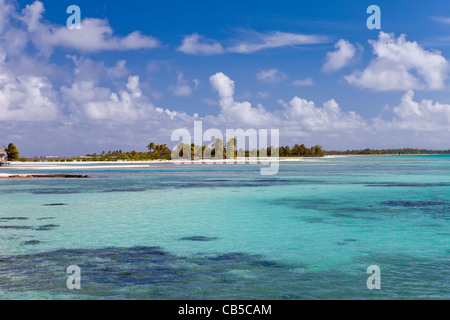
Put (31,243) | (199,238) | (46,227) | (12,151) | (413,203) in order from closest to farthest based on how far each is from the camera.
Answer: (31,243) → (199,238) → (46,227) → (413,203) → (12,151)

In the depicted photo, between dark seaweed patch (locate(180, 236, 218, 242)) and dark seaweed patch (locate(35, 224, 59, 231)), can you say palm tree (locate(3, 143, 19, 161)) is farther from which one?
dark seaweed patch (locate(180, 236, 218, 242))

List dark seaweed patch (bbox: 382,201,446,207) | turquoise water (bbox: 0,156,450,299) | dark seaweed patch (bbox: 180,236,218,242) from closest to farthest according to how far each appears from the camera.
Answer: turquoise water (bbox: 0,156,450,299) → dark seaweed patch (bbox: 180,236,218,242) → dark seaweed patch (bbox: 382,201,446,207)

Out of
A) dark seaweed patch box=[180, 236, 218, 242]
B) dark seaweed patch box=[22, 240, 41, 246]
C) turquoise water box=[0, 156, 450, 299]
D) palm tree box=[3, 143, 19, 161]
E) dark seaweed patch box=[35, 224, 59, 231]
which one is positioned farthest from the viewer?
palm tree box=[3, 143, 19, 161]

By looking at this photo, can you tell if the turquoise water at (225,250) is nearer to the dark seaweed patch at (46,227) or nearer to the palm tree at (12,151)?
the dark seaweed patch at (46,227)

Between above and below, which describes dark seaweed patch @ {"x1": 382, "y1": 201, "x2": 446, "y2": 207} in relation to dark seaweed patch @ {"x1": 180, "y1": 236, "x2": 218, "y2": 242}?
above

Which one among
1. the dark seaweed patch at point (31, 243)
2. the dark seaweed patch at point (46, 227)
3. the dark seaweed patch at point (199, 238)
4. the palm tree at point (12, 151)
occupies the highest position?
the palm tree at point (12, 151)

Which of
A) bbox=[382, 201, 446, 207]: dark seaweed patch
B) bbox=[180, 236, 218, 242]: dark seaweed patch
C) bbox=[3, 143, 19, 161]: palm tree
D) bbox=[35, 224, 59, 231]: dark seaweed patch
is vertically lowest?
bbox=[180, 236, 218, 242]: dark seaweed patch

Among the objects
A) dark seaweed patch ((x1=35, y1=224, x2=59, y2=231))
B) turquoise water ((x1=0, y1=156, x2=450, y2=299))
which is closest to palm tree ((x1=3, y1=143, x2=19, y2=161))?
turquoise water ((x1=0, y1=156, x2=450, y2=299))

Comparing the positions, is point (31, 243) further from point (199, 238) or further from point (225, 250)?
point (225, 250)

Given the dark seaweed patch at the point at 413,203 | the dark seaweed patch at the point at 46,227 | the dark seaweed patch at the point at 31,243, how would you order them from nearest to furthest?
the dark seaweed patch at the point at 31,243, the dark seaweed patch at the point at 46,227, the dark seaweed patch at the point at 413,203

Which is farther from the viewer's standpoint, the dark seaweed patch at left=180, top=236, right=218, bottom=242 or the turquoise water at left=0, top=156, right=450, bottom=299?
the dark seaweed patch at left=180, top=236, right=218, bottom=242

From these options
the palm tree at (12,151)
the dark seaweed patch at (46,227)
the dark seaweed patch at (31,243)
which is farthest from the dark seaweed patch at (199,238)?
the palm tree at (12,151)

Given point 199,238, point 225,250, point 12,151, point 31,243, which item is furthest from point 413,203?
point 12,151
